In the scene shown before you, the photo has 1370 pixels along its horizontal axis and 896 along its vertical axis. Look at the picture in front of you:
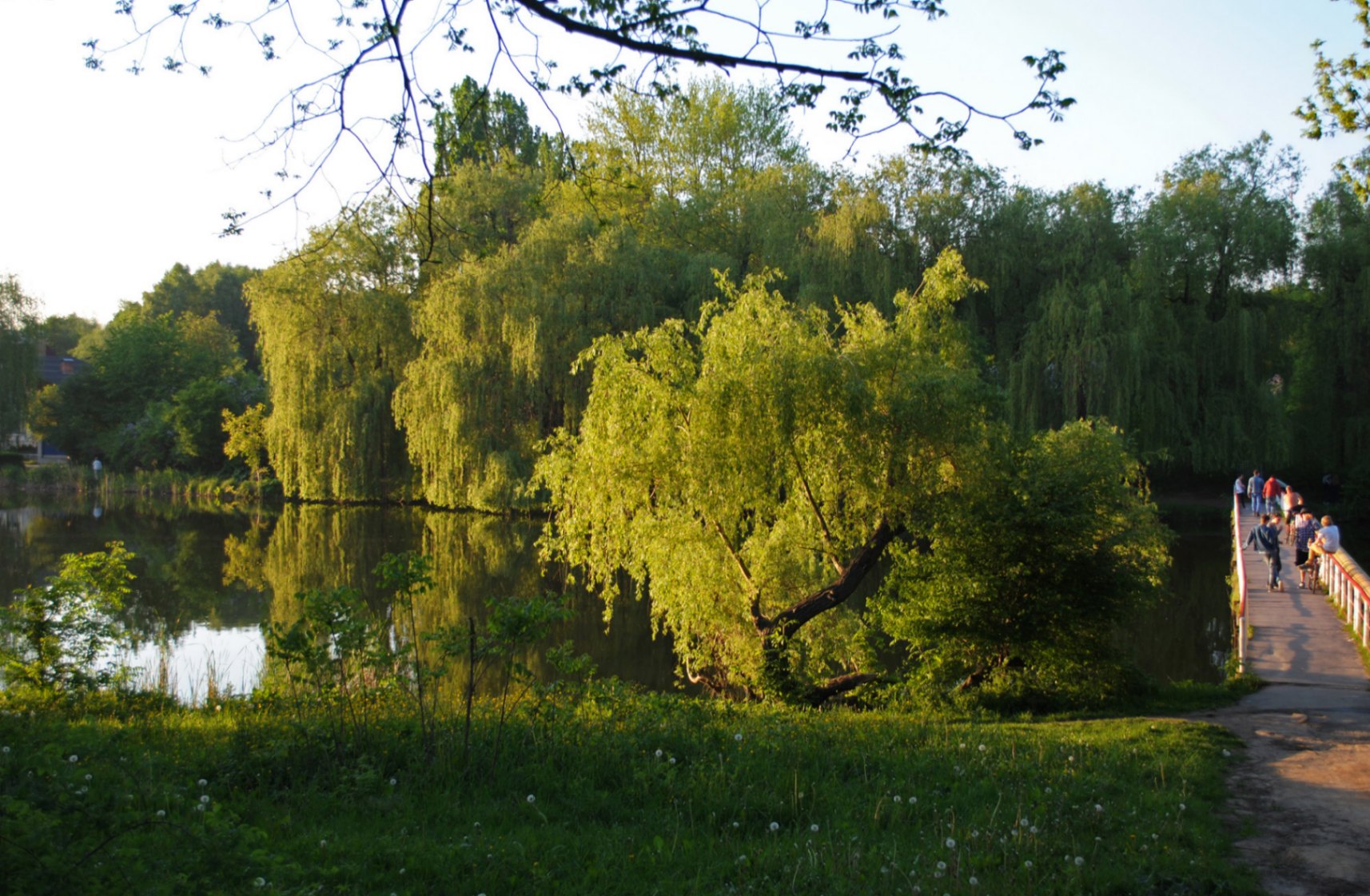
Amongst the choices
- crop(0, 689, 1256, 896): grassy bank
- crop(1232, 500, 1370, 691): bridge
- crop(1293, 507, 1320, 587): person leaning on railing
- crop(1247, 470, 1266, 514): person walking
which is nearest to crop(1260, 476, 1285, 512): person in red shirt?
crop(1247, 470, 1266, 514): person walking

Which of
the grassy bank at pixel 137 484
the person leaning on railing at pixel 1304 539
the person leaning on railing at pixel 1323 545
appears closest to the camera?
the person leaning on railing at pixel 1323 545

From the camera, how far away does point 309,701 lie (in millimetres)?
6465

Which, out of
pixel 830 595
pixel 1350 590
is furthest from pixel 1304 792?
pixel 1350 590

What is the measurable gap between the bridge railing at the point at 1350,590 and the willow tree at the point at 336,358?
24201 millimetres

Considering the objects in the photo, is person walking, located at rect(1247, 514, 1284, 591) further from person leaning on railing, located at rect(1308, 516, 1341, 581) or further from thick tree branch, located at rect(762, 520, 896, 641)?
thick tree branch, located at rect(762, 520, 896, 641)

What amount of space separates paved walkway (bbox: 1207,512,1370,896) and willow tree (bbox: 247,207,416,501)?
24.5 metres

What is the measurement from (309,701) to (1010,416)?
872 inches

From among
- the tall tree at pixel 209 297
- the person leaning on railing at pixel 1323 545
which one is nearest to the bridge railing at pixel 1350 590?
the person leaning on railing at pixel 1323 545

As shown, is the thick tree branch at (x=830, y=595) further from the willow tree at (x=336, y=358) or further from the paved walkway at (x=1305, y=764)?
the willow tree at (x=336, y=358)

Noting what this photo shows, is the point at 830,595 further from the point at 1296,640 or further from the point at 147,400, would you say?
the point at 147,400

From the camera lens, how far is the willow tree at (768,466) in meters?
11.6

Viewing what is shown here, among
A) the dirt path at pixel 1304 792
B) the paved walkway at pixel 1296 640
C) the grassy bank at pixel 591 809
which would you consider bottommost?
the paved walkway at pixel 1296 640

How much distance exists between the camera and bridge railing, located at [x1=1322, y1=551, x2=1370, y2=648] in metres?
12.7

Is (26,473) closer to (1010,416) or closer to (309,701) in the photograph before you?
(1010,416)
